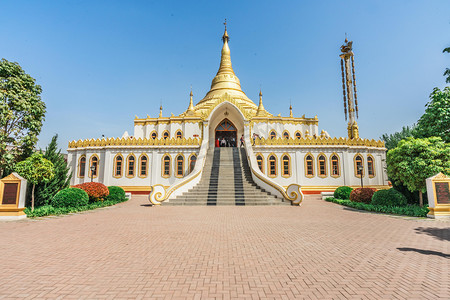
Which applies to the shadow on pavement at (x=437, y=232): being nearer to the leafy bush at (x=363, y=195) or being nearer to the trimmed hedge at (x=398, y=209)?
the trimmed hedge at (x=398, y=209)

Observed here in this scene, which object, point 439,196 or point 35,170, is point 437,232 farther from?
point 35,170

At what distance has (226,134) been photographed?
3272 centimetres

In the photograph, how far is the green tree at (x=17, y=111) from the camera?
1444cm

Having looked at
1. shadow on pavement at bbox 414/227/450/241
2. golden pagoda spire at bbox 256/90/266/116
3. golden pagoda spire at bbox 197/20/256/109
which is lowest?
shadow on pavement at bbox 414/227/450/241

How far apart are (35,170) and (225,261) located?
13.5 m

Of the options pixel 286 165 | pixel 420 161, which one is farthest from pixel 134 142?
pixel 420 161

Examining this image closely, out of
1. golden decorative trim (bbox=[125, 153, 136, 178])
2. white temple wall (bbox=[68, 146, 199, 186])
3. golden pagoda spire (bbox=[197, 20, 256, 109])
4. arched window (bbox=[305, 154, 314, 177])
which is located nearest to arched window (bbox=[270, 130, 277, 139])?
golden pagoda spire (bbox=[197, 20, 256, 109])

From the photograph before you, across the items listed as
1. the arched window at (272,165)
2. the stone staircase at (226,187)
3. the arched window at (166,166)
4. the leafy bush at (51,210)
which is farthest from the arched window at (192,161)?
the leafy bush at (51,210)

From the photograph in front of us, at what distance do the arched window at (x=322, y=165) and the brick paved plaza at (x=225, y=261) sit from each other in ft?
48.5

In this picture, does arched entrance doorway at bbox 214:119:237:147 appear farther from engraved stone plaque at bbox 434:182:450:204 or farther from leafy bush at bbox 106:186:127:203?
engraved stone plaque at bbox 434:182:450:204

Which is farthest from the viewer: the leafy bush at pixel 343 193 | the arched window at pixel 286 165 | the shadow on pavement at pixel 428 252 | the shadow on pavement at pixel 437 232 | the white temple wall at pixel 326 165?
the arched window at pixel 286 165

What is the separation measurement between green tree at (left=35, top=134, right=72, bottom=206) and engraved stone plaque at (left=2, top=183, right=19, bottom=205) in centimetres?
357

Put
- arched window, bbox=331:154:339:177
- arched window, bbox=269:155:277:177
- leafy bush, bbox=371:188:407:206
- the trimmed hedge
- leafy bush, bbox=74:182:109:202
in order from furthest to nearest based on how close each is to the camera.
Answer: arched window, bbox=269:155:277:177 < arched window, bbox=331:154:339:177 < leafy bush, bbox=74:182:109:202 < leafy bush, bbox=371:188:407:206 < the trimmed hedge

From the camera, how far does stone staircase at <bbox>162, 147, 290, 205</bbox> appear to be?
53.4 feet
